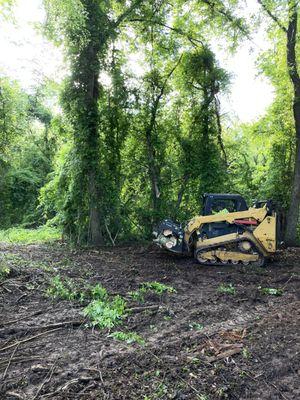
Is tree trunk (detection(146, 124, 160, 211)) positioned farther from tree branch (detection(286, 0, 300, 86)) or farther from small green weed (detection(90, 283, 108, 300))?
small green weed (detection(90, 283, 108, 300))

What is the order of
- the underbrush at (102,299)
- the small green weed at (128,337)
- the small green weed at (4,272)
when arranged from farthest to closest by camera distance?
the small green weed at (4,272) < the underbrush at (102,299) < the small green weed at (128,337)

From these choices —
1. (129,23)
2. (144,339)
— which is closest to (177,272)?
(144,339)

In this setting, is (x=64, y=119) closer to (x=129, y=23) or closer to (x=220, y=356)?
(x=129, y=23)

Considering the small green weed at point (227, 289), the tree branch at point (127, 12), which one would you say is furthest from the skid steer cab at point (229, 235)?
the tree branch at point (127, 12)

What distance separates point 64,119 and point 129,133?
224 cm

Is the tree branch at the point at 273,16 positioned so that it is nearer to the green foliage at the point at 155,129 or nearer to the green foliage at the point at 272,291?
the green foliage at the point at 155,129

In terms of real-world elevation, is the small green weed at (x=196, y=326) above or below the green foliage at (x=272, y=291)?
below

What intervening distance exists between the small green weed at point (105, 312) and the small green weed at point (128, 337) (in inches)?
10.6

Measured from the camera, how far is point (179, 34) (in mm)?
13125

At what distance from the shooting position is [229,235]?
912 cm

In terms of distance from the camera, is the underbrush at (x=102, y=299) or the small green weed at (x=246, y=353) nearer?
the small green weed at (x=246, y=353)

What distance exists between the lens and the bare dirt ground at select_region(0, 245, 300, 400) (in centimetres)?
361

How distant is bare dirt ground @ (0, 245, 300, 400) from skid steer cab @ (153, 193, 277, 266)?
1.22 metres

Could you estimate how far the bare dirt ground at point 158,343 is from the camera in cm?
361
